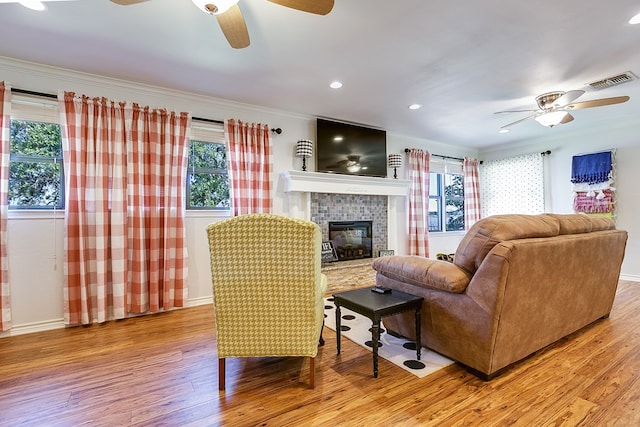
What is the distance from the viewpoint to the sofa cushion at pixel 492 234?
5.88 feet

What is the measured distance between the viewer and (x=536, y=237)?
1934mm

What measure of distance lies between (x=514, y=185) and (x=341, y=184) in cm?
382

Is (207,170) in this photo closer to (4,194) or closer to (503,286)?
(4,194)

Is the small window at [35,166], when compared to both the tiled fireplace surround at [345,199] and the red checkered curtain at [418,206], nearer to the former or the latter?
the tiled fireplace surround at [345,199]

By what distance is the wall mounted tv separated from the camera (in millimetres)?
4328

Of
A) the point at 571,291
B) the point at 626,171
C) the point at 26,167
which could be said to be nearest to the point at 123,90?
the point at 26,167

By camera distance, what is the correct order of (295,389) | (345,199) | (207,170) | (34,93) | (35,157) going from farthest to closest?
(345,199), (207,170), (35,157), (34,93), (295,389)

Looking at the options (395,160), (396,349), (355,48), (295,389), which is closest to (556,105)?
(395,160)

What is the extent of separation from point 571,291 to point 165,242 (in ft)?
12.0

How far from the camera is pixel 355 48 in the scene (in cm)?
253

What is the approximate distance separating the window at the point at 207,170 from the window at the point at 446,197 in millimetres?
3924

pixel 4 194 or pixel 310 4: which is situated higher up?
pixel 310 4

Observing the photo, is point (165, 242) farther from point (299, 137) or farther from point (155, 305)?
point (299, 137)

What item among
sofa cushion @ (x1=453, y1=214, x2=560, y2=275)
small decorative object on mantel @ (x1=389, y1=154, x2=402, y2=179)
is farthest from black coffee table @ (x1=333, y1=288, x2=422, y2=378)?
small decorative object on mantel @ (x1=389, y1=154, x2=402, y2=179)
